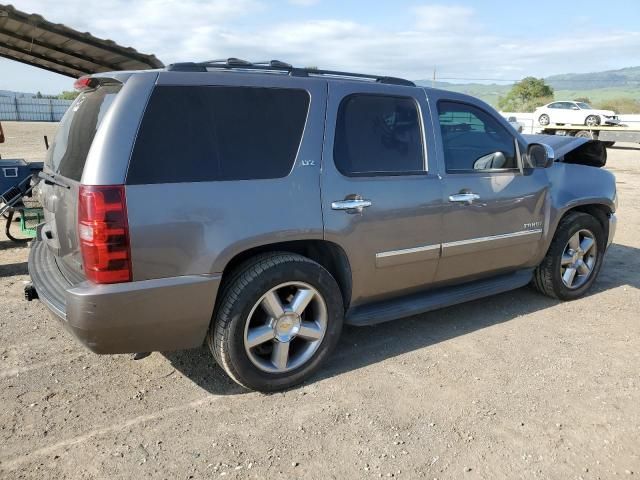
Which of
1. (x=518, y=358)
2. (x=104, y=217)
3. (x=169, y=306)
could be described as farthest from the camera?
(x=518, y=358)

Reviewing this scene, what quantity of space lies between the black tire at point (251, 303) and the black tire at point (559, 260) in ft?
8.04

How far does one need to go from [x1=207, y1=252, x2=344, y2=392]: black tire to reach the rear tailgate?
31.7 inches

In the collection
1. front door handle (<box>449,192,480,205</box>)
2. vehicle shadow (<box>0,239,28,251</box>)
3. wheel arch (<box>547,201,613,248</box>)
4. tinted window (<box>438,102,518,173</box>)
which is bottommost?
vehicle shadow (<box>0,239,28,251</box>)

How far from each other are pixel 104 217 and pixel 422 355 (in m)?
2.37

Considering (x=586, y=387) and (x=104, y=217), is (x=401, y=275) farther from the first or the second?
(x=104, y=217)

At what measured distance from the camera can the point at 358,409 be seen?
3113 millimetres

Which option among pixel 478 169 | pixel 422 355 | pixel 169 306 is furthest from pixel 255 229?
pixel 478 169

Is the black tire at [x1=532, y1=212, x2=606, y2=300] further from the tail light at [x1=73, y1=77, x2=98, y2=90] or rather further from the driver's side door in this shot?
the tail light at [x1=73, y1=77, x2=98, y2=90]

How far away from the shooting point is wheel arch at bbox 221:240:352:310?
10.8ft

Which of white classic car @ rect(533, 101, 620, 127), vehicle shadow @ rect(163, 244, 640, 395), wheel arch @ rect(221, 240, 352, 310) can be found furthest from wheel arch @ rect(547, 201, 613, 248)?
white classic car @ rect(533, 101, 620, 127)

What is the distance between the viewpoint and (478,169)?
411cm

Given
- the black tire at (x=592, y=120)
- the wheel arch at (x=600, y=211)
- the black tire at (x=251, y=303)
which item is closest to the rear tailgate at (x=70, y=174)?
the black tire at (x=251, y=303)

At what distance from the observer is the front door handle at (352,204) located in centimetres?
330

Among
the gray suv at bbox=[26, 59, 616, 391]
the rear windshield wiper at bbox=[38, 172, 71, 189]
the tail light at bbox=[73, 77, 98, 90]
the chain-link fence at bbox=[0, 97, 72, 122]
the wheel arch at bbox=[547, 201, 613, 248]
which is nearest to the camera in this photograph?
the gray suv at bbox=[26, 59, 616, 391]
